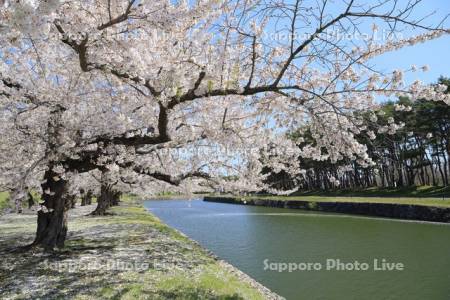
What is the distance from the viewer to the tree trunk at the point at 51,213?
46.7ft

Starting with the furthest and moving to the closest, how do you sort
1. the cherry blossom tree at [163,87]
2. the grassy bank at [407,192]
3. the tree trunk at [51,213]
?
the grassy bank at [407,192] < the tree trunk at [51,213] < the cherry blossom tree at [163,87]

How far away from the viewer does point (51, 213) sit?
14.6 meters

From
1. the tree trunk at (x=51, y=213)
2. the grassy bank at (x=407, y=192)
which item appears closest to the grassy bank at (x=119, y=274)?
the tree trunk at (x=51, y=213)

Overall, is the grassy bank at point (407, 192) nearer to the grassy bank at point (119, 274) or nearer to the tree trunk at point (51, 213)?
the grassy bank at point (119, 274)

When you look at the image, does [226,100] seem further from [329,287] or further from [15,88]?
[329,287]

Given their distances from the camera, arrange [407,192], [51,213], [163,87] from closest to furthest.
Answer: [163,87] < [51,213] < [407,192]

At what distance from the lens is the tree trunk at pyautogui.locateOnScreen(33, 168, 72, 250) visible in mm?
14234

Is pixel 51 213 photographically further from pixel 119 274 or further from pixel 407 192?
pixel 407 192

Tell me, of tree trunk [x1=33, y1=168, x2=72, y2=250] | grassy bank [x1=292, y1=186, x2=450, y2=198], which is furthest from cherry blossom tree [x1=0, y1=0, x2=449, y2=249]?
grassy bank [x1=292, y1=186, x2=450, y2=198]

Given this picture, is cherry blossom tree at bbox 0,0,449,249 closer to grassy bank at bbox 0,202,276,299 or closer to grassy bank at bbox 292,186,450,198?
grassy bank at bbox 0,202,276,299

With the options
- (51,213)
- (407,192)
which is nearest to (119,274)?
(51,213)

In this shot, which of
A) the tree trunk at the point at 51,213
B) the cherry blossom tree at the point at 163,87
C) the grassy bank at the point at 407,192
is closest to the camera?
the cherry blossom tree at the point at 163,87

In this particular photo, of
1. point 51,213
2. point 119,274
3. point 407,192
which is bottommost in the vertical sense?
point 119,274

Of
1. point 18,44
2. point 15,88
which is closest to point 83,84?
point 15,88
